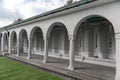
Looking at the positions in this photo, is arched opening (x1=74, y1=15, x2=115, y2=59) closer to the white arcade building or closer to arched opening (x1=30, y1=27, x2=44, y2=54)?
the white arcade building

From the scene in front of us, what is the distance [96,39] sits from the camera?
12266mm

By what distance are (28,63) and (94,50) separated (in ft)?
18.4

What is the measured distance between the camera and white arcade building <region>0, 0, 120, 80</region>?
7.07 meters

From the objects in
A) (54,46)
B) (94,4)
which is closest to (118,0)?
(94,4)

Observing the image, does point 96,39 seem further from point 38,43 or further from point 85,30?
point 38,43

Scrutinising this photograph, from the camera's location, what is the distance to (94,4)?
761cm

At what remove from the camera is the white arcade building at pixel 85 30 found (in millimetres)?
7066

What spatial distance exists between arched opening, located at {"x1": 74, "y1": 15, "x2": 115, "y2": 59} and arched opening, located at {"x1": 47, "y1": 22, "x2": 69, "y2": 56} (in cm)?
176

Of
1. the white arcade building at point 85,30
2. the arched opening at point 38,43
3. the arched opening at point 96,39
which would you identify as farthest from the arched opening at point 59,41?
the arched opening at point 38,43

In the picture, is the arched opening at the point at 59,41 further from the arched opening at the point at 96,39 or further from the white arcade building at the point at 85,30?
the arched opening at the point at 96,39

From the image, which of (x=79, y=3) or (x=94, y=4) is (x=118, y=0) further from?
(x=79, y=3)

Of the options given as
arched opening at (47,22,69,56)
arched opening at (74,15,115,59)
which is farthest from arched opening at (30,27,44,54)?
arched opening at (74,15,115,59)

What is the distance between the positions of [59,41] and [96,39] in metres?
5.03

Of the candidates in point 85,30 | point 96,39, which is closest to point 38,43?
point 85,30
